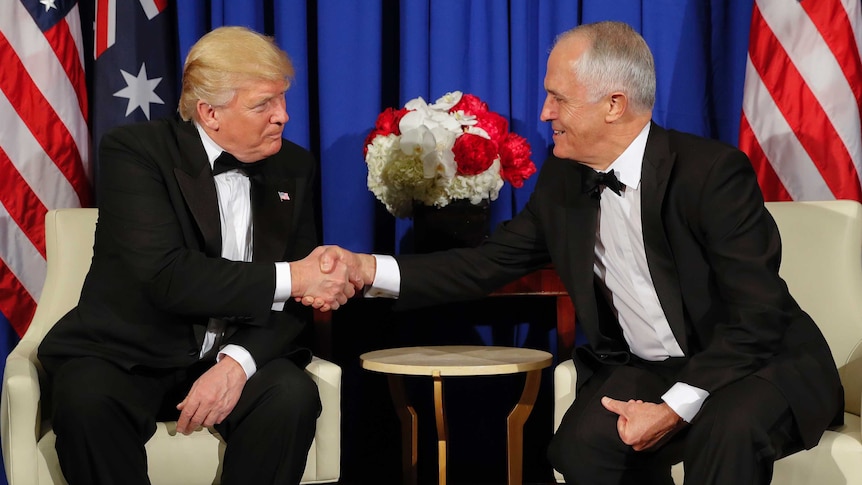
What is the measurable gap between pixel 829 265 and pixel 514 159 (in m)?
1.01

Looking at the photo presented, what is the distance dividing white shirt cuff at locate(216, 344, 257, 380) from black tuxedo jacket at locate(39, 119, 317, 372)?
2 centimetres

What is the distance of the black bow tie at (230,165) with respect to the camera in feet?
9.18

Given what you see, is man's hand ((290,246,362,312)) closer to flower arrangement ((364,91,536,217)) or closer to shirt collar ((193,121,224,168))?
shirt collar ((193,121,224,168))

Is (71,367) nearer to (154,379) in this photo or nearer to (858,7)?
(154,379)

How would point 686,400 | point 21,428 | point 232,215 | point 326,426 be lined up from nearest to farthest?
point 686,400 → point 21,428 → point 326,426 → point 232,215

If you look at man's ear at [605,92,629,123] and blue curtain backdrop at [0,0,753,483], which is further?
blue curtain backdrop at [0,0,753,483]

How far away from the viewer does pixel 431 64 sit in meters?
3.78

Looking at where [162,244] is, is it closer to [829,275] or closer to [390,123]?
[390,123]

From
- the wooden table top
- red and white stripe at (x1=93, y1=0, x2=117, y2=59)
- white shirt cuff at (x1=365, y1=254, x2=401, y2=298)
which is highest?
red and white stripe at (x1=93, y1=0, x2=117, y2=59)

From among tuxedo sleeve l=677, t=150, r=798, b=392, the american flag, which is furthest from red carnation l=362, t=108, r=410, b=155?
the american flag

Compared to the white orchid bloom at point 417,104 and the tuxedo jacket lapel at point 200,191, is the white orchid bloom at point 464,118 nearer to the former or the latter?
the white orchid bloom at point 417,104

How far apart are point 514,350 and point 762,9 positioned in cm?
150

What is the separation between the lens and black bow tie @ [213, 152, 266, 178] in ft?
9.18

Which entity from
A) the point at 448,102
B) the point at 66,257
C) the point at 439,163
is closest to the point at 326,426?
the point at 439,163
